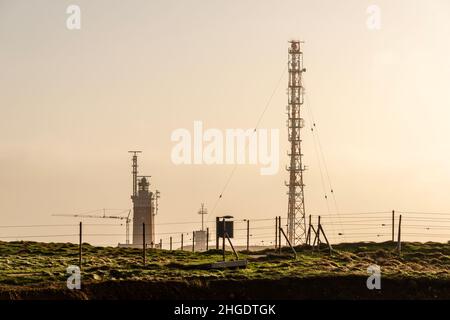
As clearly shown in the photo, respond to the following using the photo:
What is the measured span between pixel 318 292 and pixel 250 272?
361 centimetres

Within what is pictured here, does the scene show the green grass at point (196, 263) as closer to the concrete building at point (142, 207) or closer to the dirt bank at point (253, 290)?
the dirt bank at point (253, 290)

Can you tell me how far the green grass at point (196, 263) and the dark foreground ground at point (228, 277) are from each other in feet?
0.13

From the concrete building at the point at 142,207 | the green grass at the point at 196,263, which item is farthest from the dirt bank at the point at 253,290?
the concrete building at the point at 142,207

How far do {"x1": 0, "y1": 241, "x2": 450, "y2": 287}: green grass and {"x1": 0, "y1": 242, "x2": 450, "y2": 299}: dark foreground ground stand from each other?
0.13 ft

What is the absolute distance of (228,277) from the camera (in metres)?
40.8

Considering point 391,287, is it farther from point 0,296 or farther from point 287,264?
point 0,296

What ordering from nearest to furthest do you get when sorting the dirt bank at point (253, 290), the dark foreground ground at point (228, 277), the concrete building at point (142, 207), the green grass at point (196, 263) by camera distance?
the dirt bank at point (253, 290) → the dark foreground ground at point (228, 277) → the green grass at point (196, 263) → the concrete building at point (142, 207)

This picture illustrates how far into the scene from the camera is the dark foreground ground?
126 feet

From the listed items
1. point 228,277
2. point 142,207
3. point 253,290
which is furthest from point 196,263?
point 142,207

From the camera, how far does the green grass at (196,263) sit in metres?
40.9

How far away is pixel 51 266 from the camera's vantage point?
44.8 meters

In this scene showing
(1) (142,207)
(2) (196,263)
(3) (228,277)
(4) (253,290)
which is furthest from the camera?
(1) (142,207)

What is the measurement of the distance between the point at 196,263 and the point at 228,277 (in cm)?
510

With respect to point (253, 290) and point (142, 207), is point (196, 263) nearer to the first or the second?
point (253, 290)
